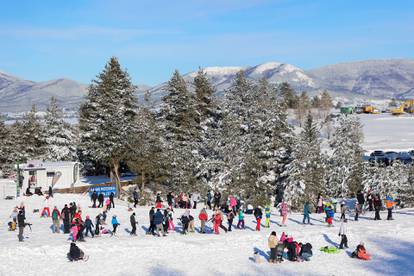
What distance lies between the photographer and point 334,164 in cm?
4547

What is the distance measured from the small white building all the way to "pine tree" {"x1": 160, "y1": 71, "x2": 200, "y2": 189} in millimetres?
9020

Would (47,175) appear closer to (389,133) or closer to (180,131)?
(180,131)

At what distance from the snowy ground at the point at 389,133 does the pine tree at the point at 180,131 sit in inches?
1764

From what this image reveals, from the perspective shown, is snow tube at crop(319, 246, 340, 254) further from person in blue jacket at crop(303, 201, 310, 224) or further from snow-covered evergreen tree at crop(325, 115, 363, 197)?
snow-covered evergreen tree at crop(325, 115, 363, 197)

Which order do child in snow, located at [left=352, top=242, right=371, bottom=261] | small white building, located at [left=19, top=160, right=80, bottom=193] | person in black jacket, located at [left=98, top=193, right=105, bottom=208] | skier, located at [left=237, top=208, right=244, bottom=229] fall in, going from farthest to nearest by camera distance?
small white building, located at [left=19, top=160, right=80, bottom=193] < person in black jacket, located at [left=98, top=193, right=105, bottom=208] < skier, located at [left=237, top=208, right=244, bottom=229] < child in snow, located at [left=352, top=242, right=371, bottom=261]

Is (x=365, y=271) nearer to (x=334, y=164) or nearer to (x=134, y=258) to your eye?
(x=134, y=258)

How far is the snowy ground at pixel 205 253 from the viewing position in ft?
67.8

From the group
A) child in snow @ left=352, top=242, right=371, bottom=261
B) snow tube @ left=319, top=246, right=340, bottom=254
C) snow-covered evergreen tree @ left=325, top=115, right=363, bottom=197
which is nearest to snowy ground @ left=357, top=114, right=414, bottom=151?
snow-covered evergreen tree @ left=325, top=115, right=363, bottom=197

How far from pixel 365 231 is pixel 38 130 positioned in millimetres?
46624

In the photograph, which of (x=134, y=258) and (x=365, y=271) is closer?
(x=365, y=271)

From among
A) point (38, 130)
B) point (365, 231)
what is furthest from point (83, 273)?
point (38, 130)

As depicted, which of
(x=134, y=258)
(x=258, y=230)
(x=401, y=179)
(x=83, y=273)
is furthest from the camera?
(x=401, y=179)

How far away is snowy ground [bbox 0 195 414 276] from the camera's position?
2066 centimetres

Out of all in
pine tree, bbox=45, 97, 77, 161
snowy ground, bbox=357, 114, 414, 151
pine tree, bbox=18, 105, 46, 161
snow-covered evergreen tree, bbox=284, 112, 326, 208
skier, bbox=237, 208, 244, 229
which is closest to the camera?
skier, bbox=237, 208, 244, 229
